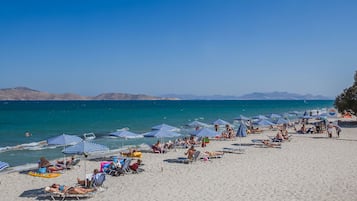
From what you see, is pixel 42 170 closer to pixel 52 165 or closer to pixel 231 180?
pixel 52 165

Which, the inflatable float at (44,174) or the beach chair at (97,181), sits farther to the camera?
the inflatable float at (44,174)

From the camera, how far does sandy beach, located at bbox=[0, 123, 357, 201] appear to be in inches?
413

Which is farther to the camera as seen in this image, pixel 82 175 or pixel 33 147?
pixel 33 147

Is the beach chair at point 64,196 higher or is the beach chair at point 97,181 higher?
the beach chair at point 97,181

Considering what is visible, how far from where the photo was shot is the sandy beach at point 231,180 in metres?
10.5

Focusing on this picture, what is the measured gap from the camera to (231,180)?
1230 centimetres

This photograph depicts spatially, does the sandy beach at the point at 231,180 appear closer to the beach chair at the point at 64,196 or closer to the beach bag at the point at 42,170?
the beach chair at the point at 64,196

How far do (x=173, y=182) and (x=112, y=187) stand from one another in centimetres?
203

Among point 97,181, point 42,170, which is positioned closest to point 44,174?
point 42,170

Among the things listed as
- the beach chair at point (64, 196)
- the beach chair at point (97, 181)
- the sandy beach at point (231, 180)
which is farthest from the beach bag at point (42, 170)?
the beach chair at point (97, 181)

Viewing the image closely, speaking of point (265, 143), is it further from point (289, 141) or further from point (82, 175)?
point (82, 175)

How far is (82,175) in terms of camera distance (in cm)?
1384

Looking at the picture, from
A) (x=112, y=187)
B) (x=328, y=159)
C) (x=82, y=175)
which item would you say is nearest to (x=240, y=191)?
(x=112, y=187)

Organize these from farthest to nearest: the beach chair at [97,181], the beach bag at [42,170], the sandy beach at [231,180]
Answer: the beach bag at [42,170]
the beach chair at [97,181]
the sandy beach at [231,180]
